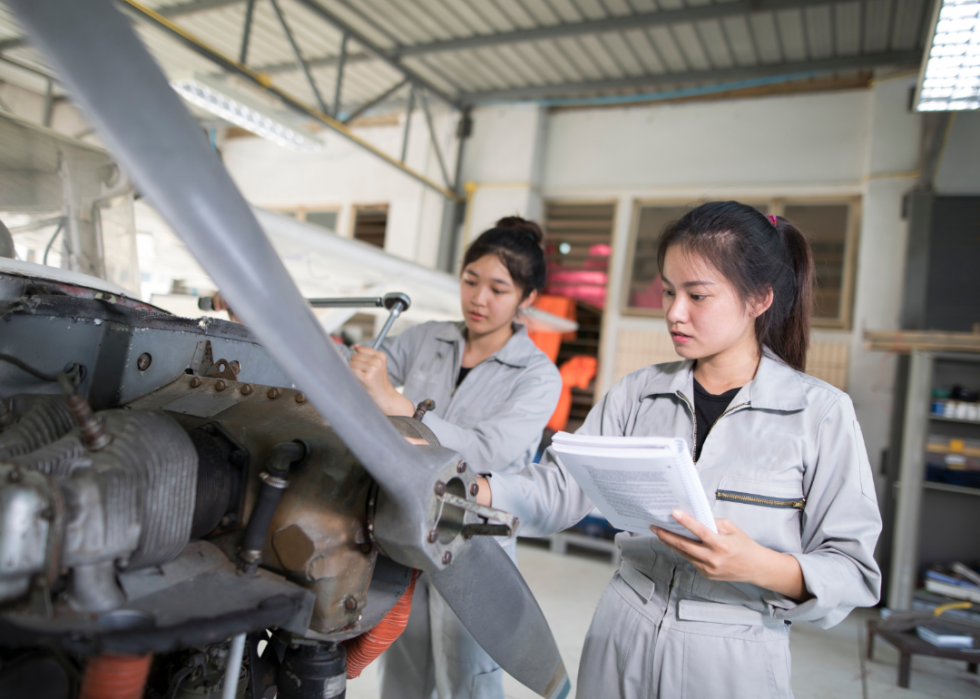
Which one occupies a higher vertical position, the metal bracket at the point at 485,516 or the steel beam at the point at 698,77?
the steel beam at the point at 698,77

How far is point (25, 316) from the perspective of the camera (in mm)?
943

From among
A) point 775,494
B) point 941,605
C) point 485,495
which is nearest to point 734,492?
point 775,494

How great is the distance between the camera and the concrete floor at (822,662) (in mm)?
3085

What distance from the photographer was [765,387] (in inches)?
48.9

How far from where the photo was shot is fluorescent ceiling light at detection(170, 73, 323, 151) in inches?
181

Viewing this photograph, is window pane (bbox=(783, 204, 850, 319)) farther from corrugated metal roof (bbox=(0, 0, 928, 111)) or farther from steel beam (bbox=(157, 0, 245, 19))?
steel beam (bbox=(157, 0, 245, 19))

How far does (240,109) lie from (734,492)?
5099 millimetres

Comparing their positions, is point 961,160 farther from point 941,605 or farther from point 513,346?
point 513,346

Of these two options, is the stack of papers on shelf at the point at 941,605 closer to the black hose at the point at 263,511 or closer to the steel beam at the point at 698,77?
the steel beam at the point at 698,77

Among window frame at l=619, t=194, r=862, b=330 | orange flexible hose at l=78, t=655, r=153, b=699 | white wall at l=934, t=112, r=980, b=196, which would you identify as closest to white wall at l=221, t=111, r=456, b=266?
window frame at l=619, t=194, r=862, b=330

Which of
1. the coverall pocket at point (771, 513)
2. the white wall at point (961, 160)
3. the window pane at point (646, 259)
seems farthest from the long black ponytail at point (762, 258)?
the window pane at point (646, 259)

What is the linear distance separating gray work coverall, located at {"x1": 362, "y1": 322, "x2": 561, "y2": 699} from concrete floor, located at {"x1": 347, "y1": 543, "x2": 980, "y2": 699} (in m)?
0.88

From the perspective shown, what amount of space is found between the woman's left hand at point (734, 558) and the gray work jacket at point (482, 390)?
2.11ft

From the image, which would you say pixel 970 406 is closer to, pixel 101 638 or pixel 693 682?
pixel 693 682
